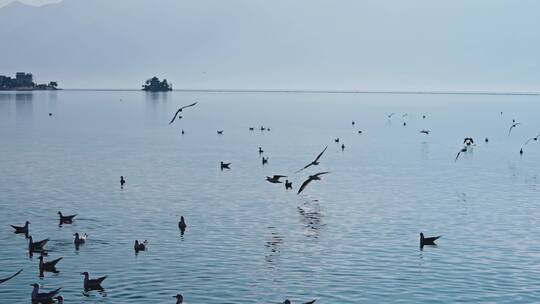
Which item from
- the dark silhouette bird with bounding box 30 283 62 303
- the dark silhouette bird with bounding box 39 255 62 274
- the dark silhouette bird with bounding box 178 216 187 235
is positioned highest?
the dark silhouette bird with bounding box 178 216 187 235

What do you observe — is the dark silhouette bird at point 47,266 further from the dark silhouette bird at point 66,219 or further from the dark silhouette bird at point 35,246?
the dark silhouette bird at point 66,219

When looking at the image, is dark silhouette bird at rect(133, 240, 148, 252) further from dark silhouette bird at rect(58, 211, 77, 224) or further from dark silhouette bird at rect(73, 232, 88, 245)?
dark silhouette bird at rect(58, 211, 77, 224)

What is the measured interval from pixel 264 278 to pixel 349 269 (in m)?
5.27

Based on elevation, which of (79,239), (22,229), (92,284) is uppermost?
(22,229)

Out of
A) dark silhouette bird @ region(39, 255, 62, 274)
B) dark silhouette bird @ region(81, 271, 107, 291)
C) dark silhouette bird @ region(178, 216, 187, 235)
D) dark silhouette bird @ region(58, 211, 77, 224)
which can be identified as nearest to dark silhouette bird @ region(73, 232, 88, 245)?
dark silhouette bird @ region(39, 255, 62, 274)

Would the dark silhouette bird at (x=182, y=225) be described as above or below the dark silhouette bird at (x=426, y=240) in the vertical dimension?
above

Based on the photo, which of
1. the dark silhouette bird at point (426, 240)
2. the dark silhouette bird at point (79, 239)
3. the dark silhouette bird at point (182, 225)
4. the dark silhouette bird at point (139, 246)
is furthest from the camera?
the dark silhouette bird at point (182, 225)

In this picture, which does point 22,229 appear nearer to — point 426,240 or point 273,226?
point 273,226

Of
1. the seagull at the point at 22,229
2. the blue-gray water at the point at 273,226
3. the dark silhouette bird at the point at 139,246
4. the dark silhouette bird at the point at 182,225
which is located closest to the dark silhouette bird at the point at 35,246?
the blue-gray water at the point at 273,226

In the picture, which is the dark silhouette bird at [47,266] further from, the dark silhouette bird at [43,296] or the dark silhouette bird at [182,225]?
the dark silhouette bird at [182,225]

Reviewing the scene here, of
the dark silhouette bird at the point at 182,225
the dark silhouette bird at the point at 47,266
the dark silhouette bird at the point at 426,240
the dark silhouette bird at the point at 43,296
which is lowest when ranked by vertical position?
the dark silhouette bird at the point at 43,296

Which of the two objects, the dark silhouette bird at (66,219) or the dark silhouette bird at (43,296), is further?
the dark silhouette bird at (66,219)

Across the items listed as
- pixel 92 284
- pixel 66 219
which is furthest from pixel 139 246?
pixel 66 219

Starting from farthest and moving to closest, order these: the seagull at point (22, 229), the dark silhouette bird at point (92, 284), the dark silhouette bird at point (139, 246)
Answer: the seagull at point (22, 229), the dark silhouette bird at point (139, 246), the dark silhouette bird at point (92, 284)
